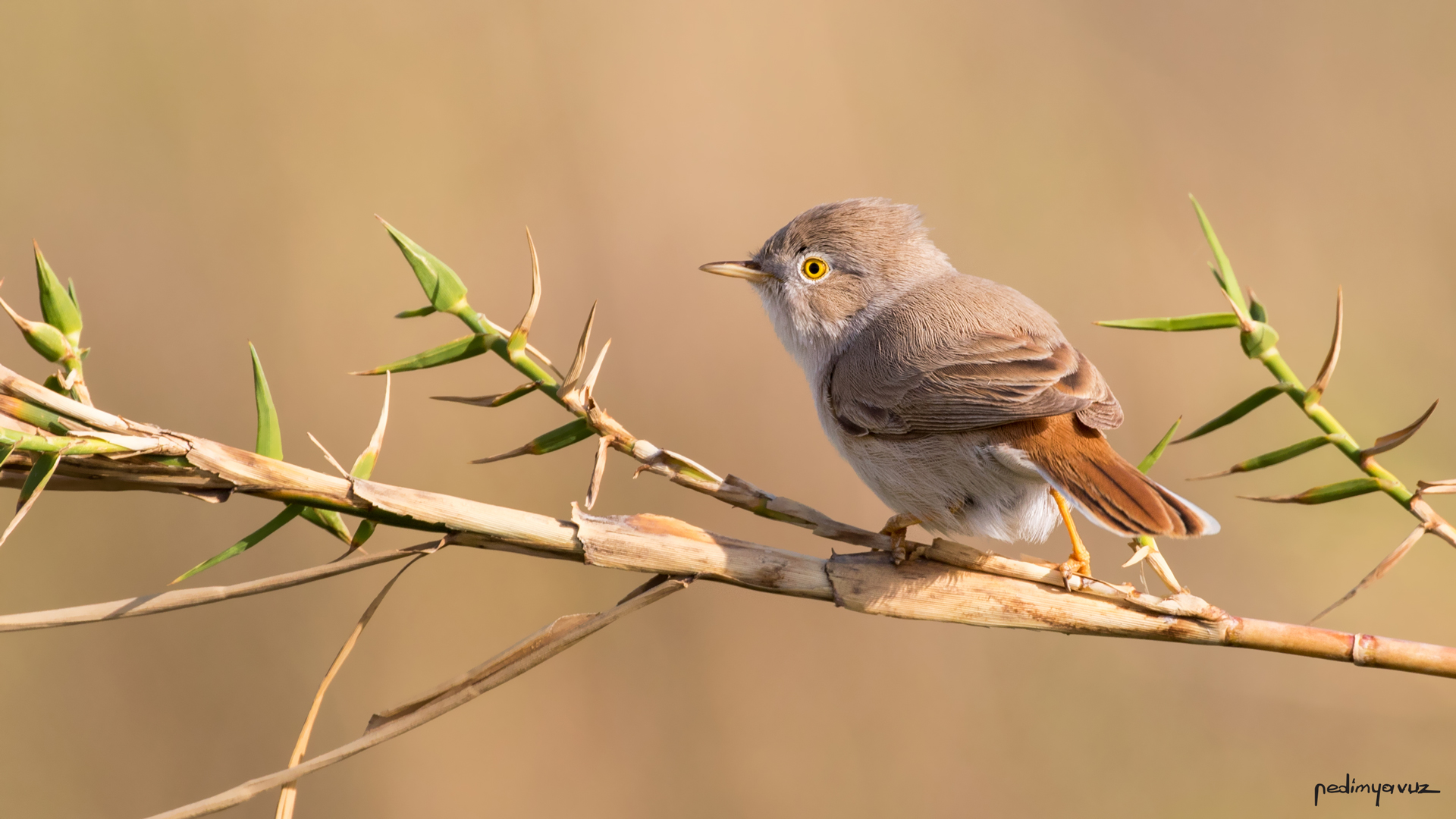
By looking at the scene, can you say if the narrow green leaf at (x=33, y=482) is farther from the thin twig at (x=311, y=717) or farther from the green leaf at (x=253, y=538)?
the thin twig at (x=311, y=717)

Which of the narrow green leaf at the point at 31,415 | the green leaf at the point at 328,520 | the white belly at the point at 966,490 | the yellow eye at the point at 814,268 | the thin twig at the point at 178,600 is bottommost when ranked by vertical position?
the thin twig at the point at 178,600

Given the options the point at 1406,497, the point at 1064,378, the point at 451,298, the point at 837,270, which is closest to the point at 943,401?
the point at 1064,378

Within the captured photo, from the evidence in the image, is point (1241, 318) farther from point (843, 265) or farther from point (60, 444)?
point (843, 265)

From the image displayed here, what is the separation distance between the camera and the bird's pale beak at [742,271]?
2682 millimetres

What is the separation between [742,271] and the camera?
2711 mm

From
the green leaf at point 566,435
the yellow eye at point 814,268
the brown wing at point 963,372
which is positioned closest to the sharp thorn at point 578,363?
the green leaf at point 566,435

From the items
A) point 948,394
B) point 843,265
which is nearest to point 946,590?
point 948,394

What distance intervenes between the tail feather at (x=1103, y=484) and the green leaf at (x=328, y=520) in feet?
3.80

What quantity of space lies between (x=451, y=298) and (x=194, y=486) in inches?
13.1

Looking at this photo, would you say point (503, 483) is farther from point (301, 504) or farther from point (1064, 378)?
point (301, 504)

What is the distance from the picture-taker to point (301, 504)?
0.96 meters

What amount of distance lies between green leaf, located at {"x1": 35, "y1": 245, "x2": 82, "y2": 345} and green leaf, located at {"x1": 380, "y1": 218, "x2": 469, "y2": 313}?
33 centimetres

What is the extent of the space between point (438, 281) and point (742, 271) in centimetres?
173

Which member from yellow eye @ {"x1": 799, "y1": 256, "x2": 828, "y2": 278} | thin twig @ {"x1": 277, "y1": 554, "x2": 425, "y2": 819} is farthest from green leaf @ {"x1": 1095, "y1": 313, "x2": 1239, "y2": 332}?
yellow eye @ {"x1": 799, "y1": 256, "x2": 828, "y2": 278}
